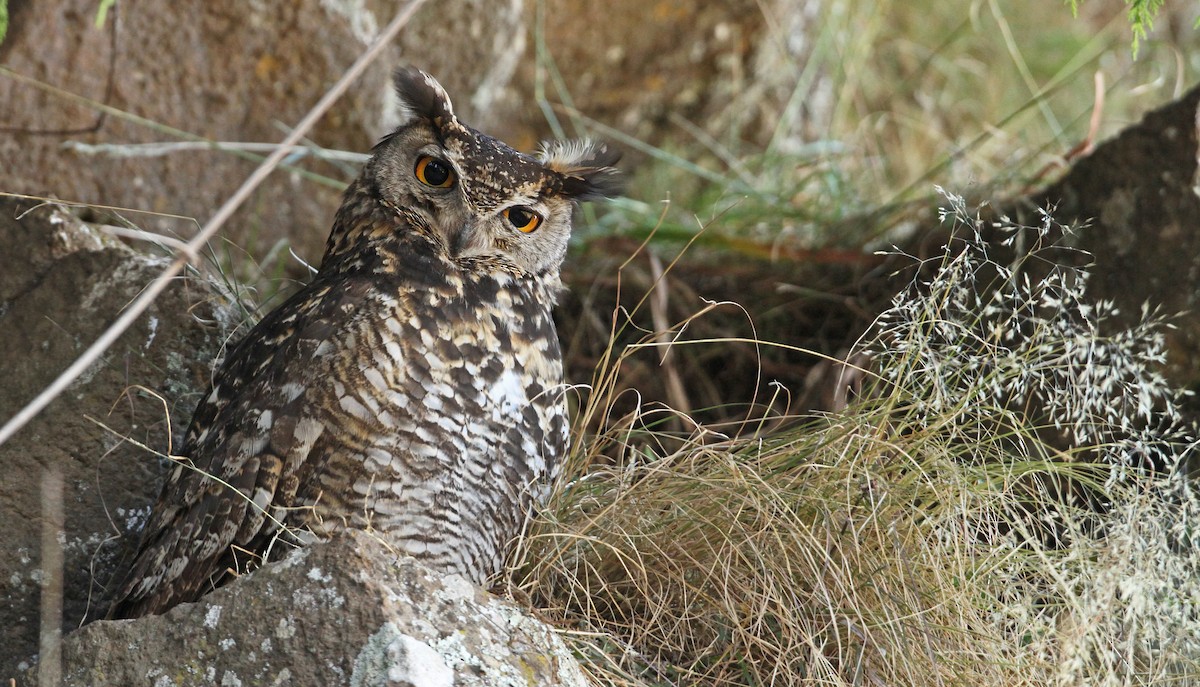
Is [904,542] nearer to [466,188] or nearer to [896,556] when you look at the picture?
[896,556]

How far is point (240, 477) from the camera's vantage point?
1913mm

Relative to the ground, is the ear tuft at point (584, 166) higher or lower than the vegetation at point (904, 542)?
higher

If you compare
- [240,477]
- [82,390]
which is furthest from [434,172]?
[82,390]

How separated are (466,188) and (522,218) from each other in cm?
14

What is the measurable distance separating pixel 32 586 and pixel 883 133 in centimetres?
392

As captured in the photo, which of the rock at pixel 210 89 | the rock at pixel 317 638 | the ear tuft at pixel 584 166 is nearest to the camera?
the rock at pixel 317 638

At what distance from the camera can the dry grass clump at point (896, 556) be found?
184 centimetres

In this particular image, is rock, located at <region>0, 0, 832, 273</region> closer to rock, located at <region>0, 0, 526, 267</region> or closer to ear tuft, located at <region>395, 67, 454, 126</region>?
rock, located at <region>0, 0, 526, 267</region>

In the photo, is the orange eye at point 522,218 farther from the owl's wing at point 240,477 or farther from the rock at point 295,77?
the rock at point 295,77

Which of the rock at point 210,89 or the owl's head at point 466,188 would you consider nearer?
the owl's head at point 466,188

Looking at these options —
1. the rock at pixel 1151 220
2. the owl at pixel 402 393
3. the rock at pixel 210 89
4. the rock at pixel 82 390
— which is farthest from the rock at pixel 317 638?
the rock at pixel 1151 220

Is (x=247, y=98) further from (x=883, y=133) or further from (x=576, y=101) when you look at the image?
(x=883, y=133)

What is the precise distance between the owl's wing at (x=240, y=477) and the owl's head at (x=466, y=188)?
232 mm

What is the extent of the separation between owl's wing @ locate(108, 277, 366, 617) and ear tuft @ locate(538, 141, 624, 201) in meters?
0.50
